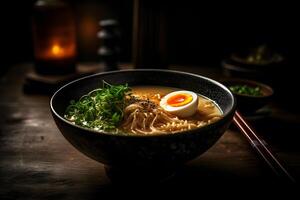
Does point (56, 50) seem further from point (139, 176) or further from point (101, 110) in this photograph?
point (139, 176)

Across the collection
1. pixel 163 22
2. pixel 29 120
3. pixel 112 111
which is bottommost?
pixel 29 120

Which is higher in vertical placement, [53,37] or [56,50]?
[53,37]

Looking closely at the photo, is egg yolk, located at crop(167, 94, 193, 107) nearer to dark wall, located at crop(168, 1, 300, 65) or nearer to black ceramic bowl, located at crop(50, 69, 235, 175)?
black ceramic bowl, located at crop(50, 69, 235, 175)

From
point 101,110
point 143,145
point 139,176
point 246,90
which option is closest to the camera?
point 143,145

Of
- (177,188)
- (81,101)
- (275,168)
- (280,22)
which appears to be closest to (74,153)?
(81,101)

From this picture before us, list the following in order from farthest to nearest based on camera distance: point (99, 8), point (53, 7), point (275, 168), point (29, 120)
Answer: point (99, 8), point (53, 7), point (29, 120), point (275, 168)

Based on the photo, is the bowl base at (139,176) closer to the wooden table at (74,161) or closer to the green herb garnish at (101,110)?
the wooden table at (74,161)

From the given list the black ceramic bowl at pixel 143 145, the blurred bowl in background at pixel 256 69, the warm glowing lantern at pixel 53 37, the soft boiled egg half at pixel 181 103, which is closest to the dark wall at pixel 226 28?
the blurred bowl in background at pixel 256 69

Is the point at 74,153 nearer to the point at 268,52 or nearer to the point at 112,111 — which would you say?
the point at 112,111

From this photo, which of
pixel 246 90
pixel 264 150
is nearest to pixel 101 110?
pixel 264 150
